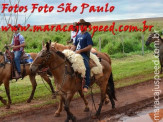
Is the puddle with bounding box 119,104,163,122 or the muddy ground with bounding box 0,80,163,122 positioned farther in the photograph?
the muddy ground with bounding box 0,80,163,122

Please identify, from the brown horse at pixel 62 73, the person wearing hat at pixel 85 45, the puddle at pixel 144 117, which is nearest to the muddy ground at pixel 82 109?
the puddle at pixel 144 117

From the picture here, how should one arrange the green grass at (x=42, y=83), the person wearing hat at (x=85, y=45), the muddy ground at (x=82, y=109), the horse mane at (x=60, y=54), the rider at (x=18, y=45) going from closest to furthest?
the horse mane at (x=60, y=54)
the person wearing hat at (x=85, y=45)
the muddy ground at (x=82, y=109)
the rider at (x=18, y=45)
the green grass at (x=42, y=83)

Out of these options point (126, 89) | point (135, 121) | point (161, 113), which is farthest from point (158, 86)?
point (135, 121)

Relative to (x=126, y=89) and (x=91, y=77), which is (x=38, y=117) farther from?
(x=126, y=89)

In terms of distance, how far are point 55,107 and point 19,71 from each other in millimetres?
2217

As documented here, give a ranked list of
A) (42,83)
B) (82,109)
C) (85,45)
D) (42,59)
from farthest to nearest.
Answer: (42,83) < (82,109) < (85,45) < (42,59)

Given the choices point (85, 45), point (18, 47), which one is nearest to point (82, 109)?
point (85, 45)

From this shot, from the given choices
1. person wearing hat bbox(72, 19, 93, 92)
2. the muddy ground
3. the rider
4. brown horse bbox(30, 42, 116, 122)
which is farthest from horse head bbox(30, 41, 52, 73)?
the rider

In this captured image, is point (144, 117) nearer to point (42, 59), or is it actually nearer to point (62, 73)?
point (62, 73)

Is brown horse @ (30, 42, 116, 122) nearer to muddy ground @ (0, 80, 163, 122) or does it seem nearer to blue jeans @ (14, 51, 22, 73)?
muddy ground @ (0, 80, 163, 122)

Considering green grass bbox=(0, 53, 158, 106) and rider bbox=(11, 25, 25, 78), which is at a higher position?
rider bbox=(11, 25, 25, 78)

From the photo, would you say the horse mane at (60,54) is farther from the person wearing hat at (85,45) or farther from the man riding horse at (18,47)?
the man riding horse at (18,47)

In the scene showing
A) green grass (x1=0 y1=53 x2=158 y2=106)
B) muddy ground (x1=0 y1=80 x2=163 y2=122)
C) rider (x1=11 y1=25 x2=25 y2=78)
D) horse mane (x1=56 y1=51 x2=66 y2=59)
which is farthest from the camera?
green grass (x1=0 y1=53 x2=158 y2=106)

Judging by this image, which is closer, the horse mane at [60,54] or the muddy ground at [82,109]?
the horse mane at [60,54]
